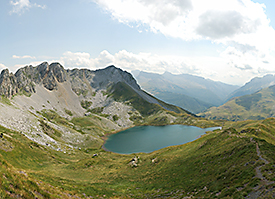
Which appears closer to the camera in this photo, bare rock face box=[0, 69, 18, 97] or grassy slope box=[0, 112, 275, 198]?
grassy slope box=[0, 112, 275, 198]

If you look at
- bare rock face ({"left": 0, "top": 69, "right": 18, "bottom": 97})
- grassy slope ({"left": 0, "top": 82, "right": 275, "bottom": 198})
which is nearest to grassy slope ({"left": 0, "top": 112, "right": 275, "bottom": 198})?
grassy slope ({"left": 0, "top": 82, "right": 275, "bottom": 198})

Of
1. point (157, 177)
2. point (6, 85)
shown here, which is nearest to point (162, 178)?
point (157, 177)

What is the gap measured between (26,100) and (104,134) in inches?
4282

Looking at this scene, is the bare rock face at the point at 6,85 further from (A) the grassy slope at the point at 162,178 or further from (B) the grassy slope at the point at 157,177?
(B) the grassy slope at the point at 157,177

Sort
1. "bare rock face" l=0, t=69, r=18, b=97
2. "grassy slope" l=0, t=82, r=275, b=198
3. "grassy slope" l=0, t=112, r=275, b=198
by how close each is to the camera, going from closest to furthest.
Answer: "grassy slope" l=0, t=82, r=275, b=198 < "grassy slope" l=0, t=112, r=275, b=198 < "bare rock face" l=0, t=69, r=18, b=97

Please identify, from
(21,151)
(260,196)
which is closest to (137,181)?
(260,196)

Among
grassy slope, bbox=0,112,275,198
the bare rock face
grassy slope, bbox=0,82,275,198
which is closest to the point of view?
grassy slope, bbox=0,82,275,198

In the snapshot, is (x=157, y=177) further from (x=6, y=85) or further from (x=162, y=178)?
(x=6, y=85)

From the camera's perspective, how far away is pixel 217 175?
33.8 meters

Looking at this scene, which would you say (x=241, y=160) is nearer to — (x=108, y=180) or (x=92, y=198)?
(x=92, y=198)

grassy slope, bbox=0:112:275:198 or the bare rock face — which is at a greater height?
the bare rock face

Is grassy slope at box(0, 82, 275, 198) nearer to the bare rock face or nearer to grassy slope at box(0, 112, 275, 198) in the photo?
grassy slope at box(0, 112, 275, 198)

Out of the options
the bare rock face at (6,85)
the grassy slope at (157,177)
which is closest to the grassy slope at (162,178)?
the grassy slope at (157,177)

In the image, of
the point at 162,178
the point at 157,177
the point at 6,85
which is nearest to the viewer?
the point at 162,178
